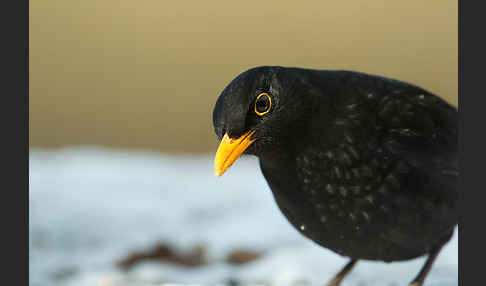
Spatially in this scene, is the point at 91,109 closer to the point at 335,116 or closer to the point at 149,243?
the point at 149,243

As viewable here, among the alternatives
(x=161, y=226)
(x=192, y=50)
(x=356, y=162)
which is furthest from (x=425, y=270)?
(x=161, y=226)

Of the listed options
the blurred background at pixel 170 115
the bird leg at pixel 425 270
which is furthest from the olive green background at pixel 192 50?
the bird leg at pixel 425 270

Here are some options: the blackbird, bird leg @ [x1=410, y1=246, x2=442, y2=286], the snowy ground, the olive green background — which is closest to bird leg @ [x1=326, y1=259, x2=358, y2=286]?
the snowy ground

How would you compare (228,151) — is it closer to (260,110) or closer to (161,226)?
(260,110)

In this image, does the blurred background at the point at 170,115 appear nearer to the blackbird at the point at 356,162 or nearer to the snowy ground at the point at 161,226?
the snowy ground at the point at 161,226

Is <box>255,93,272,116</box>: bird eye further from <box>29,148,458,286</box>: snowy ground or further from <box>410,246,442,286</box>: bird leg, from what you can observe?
<box>29,148,458,286</box>: snowy ground

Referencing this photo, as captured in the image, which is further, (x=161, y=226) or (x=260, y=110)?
(x=161, y=226)

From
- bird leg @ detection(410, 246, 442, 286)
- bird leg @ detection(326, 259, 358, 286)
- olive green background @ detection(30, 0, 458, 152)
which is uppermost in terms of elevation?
olive green background @ detection(30, 0, 458, 152)
